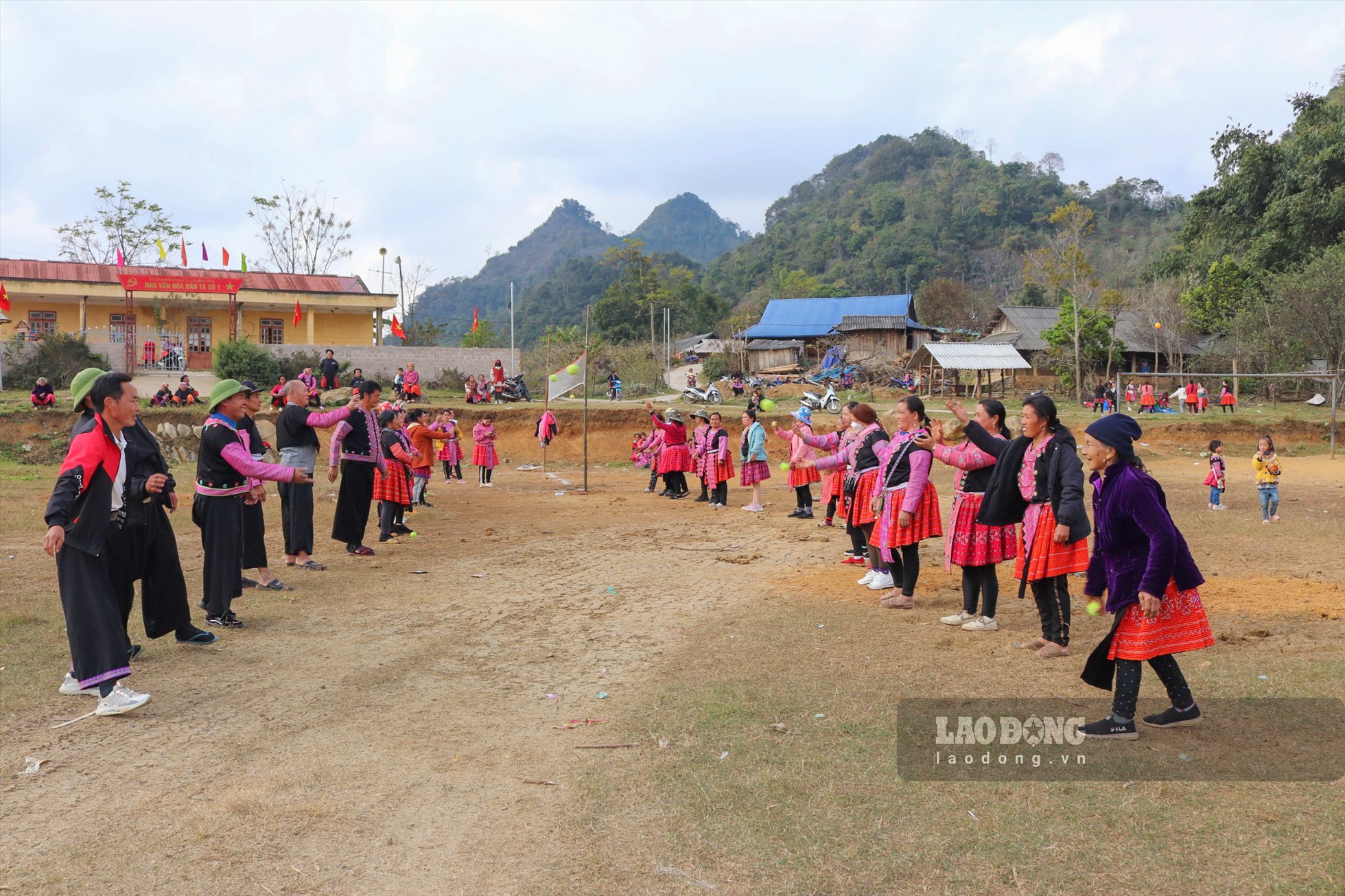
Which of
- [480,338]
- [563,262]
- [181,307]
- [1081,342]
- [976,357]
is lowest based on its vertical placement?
[976,357]

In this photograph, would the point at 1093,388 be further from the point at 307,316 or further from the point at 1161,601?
the point at 1161,601

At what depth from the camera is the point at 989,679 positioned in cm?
569

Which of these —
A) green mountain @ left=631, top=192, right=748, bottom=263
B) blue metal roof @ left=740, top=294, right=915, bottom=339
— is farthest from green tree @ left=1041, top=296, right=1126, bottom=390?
green mountain @ left=631, top=192, right=748, bottom=263

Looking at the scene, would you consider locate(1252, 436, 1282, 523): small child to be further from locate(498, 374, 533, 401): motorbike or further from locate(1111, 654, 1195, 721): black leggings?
locate(498, 374, 533, 401): motorbike

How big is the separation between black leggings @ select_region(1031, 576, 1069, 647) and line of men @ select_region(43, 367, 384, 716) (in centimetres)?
548

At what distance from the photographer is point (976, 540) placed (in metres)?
6.87

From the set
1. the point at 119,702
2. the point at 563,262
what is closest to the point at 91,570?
the point at 119,702

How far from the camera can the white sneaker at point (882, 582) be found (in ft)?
28.3

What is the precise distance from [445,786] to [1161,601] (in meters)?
3.47

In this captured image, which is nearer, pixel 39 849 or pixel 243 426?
pixel 39 849

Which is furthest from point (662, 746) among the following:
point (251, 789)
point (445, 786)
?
point (251, 789)

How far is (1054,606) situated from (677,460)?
11.0 m

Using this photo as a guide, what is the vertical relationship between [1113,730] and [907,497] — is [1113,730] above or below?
below

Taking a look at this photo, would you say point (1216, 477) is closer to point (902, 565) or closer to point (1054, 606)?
point (902, 565)
